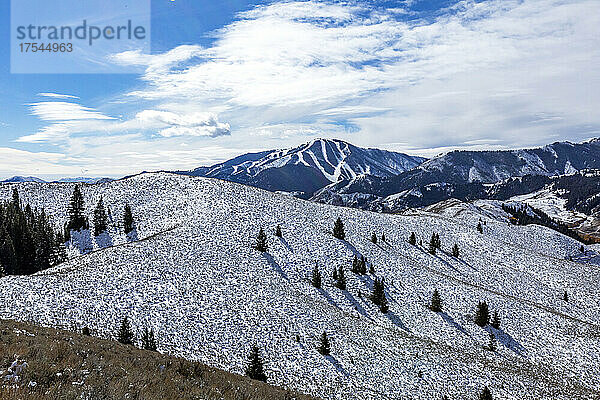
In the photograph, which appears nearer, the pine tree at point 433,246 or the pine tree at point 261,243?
the pine tree at point 261,243

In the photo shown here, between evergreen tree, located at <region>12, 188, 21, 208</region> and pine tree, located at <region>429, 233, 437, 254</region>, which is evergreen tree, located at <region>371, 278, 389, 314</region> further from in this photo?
evergreen tree, located at <region>12, 188, 21, 208</region>

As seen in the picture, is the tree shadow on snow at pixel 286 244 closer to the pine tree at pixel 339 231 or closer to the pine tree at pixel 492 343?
the pine tree at pixel 339 231

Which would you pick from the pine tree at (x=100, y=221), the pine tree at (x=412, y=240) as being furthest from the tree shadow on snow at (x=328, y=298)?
the pine tree at (x=100, y=221)

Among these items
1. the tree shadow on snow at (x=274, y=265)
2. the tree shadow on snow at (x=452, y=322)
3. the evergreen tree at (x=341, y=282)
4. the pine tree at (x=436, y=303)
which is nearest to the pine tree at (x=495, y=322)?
the tree shadow on snow at (x=452, y=322)

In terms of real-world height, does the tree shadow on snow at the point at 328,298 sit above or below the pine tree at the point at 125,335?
below

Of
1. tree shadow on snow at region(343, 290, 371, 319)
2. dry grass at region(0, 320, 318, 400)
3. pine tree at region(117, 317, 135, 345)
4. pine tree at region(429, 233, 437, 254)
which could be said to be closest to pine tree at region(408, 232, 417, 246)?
pine tree at region(429, 233, 437, 254)

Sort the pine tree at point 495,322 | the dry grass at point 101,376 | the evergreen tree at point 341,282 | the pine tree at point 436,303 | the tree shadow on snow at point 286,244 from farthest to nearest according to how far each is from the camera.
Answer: the tree shadow on snow at point 286,244, the evergreen tree at point 341,282, the pine tree at point 436,303, the pine tree at point 495,322, the dry grass at point 101,376

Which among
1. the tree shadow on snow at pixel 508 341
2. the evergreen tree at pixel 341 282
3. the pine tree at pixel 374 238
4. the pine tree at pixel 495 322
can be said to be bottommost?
the tree shadow on snow at pixel 508 341

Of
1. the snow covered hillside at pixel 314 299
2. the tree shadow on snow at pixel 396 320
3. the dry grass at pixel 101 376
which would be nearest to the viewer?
the dry grass at pixel 101 376
